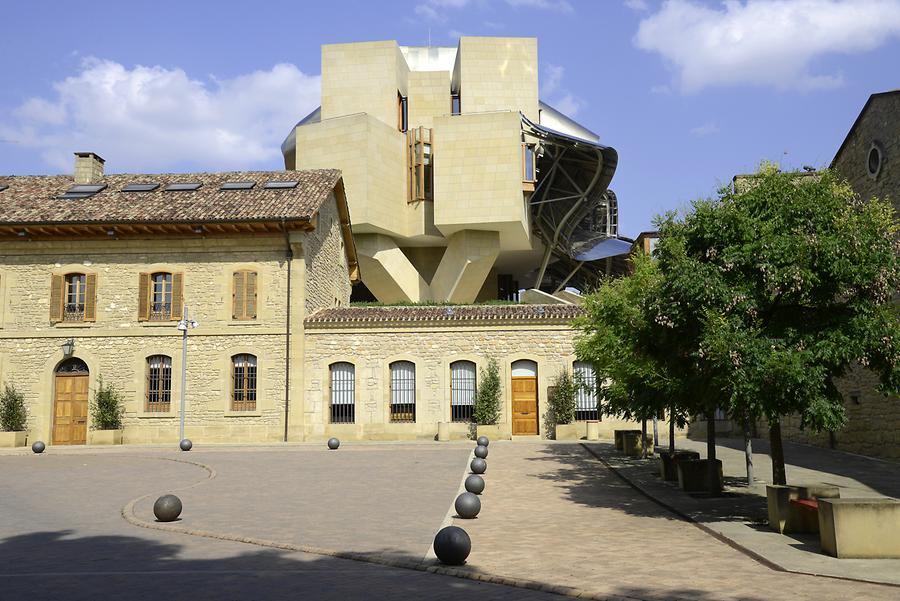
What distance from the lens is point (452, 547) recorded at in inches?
308

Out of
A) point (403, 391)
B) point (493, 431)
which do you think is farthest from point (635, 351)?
point (403, 391)

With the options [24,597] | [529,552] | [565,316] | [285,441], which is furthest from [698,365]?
[285,441]

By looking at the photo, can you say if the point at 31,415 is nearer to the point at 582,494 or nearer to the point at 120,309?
the point at 120,309

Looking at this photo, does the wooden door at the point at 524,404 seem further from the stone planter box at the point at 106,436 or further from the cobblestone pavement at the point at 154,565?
the cobblestone pavement at the point at 154,565

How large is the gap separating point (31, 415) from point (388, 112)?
85.7 ft

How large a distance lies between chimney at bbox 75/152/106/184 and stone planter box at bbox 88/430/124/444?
35.6ft

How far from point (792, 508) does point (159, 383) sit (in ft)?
73.1

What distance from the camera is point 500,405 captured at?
27.0m

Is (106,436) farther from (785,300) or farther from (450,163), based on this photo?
(785,300)

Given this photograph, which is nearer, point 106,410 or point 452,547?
point 452,547

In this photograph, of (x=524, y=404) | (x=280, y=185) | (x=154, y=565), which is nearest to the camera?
(x=154, y=565)

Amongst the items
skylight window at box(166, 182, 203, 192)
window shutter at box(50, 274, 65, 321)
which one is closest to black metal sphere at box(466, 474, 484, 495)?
window shutter at box(50, 274, 65, 321)

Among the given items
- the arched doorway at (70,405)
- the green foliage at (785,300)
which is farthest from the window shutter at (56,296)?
the green foliage at (785,300)

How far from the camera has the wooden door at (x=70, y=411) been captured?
26906 mm
